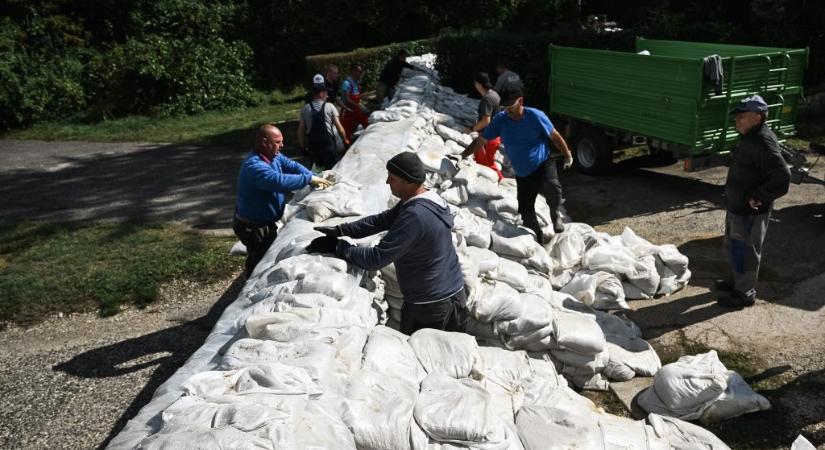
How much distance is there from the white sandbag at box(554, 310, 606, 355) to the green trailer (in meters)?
4.00

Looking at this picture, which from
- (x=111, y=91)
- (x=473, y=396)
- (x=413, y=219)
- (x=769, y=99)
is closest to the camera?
(x=473, y=396)

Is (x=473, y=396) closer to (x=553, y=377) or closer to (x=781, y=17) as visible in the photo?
(x=553, y=377)

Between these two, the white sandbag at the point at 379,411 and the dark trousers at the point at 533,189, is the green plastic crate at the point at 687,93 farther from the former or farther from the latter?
the white sandbag at the point at 379,411

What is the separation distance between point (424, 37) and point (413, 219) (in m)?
19.2

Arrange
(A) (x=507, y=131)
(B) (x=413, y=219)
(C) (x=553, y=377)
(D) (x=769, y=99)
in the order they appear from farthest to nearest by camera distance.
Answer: (D) (x=769, y=99) < (A) (x=507, y=131) < (C) (x=553, y=377) < (B) (x=413, y=219)

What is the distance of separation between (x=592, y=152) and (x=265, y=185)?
585 cm

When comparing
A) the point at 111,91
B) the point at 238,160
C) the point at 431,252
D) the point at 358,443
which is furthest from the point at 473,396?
the point at 111,91

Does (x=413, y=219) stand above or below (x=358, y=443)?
above

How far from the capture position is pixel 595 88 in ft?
31.2

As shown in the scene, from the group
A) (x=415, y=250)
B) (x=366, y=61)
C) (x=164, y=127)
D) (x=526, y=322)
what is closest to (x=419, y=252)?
(x=415, y=250)

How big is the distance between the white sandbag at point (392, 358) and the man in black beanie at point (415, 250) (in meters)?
0.43

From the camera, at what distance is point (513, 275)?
5176 mm

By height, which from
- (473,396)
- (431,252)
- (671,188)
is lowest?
(671,188)

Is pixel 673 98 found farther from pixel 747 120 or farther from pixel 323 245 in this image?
pixel 323 245
